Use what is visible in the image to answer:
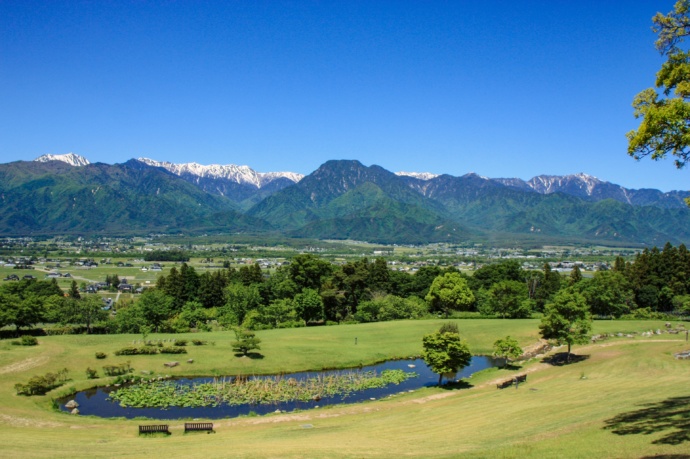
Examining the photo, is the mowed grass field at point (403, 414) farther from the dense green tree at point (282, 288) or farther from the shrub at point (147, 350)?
the dense green tree at point (282, 288)

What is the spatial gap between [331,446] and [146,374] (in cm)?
2678

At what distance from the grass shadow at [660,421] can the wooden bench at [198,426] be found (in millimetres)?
20760

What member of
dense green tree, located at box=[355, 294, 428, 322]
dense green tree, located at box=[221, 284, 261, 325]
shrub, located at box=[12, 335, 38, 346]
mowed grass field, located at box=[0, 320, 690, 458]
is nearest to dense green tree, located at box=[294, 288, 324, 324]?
dense green tree, located at box=[355, 294, 428, 322]

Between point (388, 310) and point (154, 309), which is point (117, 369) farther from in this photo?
point (388, 310)

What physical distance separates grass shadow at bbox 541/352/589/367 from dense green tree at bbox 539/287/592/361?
0.45 meters

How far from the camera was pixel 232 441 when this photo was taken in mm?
23312

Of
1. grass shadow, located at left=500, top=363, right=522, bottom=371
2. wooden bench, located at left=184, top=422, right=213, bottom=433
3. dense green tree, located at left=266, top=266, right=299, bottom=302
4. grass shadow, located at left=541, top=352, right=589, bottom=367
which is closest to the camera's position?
wooden bench, located at left=184, top=422, right=213, bottom=433

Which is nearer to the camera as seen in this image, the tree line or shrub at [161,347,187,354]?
shrub at [161,347,187,354]

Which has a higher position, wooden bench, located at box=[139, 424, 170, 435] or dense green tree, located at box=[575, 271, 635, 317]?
dense green tree, located at box=[575, 271, 635, 317]

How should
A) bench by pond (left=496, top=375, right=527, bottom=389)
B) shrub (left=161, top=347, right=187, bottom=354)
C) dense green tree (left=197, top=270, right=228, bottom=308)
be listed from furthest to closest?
1. dense green tree (left=197, top=270, right=228, bottom=308)
2. shrub (left=161, top=347, right=187, bottom=354)
3. bench by pond (left=496, top=375, right=527, bottom=389)

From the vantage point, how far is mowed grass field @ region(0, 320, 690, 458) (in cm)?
1919

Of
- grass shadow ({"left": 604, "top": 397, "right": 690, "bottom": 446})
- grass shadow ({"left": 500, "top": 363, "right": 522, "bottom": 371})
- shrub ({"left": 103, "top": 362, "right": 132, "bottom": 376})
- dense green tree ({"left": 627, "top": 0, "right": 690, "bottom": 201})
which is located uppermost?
dense green tree ({"left": 627, "top": 0, "right": 690, "bottom": 201})

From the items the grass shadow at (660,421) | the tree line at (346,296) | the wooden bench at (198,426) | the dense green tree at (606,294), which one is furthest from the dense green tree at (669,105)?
the dense green tree at (606,294)

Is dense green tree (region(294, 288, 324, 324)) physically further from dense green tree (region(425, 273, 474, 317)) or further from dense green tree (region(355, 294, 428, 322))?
dense green tree (region(425, 273, 474, 317))
